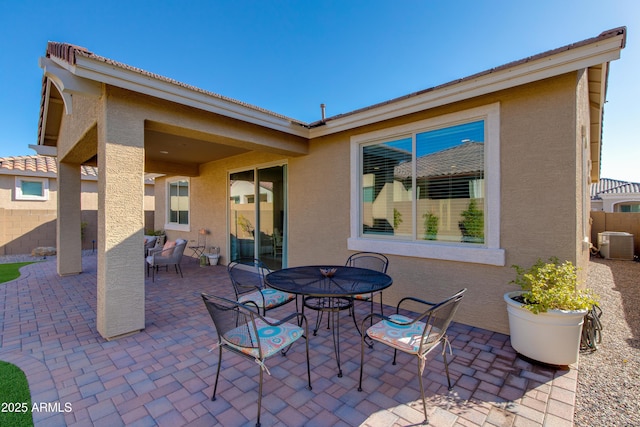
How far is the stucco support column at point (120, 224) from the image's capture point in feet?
12.1

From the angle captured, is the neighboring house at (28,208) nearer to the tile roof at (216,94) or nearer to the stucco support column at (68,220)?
the stucco support column at (68,220)

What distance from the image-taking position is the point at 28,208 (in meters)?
12.4

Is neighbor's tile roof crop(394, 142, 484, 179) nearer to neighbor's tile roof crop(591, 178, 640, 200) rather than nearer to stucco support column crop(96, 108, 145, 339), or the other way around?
stucco support column crop(96, 108, 145, 339)

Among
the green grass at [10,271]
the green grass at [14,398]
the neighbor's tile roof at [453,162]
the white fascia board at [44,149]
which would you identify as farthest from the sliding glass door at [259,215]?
the green grass at [10,271]

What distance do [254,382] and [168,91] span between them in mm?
3809

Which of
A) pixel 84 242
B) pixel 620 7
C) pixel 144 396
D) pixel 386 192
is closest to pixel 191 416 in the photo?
pixel 144 396

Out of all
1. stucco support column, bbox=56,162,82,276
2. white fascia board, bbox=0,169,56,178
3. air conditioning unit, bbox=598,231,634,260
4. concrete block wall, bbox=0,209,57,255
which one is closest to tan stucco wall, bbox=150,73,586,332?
stucco support column, bbox=56,162,82,276

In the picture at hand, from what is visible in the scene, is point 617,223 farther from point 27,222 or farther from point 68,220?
point 27,222

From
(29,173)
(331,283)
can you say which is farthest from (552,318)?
(29,173)

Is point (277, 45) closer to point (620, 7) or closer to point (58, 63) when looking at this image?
point (58, 63)

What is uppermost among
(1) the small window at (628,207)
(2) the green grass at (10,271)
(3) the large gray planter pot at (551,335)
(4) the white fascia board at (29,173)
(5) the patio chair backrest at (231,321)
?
(4) the white fascia board at (29,173)

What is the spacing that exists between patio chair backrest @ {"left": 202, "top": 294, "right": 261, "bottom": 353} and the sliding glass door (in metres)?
4.48

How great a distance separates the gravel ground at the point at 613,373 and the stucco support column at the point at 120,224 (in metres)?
4.89

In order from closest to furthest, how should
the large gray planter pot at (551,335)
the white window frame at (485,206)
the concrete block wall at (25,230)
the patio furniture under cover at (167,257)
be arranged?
the large gray planter pot at (551,335)
the white window frame at (485,206)
the patio furniture under cover at (167,257)
the concrete block wall at (25,230)
